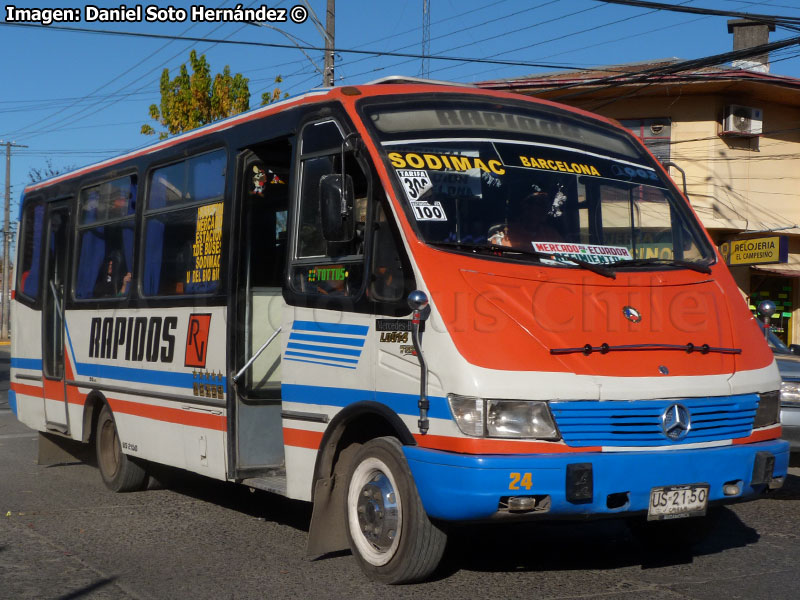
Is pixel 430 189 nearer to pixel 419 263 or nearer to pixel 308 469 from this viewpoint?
pixel 419 263

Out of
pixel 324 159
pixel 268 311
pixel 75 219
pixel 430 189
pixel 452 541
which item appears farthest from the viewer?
pixel 75 219

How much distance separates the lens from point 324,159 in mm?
6684

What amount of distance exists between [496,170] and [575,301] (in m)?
1.04

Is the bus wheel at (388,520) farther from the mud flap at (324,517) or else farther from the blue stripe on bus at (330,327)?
the blue stripe on bus at (330,327)

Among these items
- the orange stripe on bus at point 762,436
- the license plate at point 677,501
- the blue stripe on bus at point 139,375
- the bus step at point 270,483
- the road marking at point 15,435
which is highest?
the blue stripe on bus at point 139,375

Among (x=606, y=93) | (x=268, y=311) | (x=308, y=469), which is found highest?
(x=606, y=93)

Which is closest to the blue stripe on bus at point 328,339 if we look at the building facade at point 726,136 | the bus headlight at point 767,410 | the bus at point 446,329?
the bus at point 446,329

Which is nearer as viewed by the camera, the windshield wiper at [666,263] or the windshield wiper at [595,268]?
the windshield wiper at [595,268]

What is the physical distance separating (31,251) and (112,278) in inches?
98.2

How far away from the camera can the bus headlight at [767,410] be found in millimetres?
6148

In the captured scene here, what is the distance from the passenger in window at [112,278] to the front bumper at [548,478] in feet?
15.3

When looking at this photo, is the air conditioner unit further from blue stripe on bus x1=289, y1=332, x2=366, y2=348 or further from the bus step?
blue stripe on bus x1=289, y1=332, x2=366, y2=348

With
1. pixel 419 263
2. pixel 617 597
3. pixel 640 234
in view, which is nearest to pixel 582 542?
pixel 617 597

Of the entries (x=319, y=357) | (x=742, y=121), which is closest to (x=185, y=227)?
(x=319, y=357)
